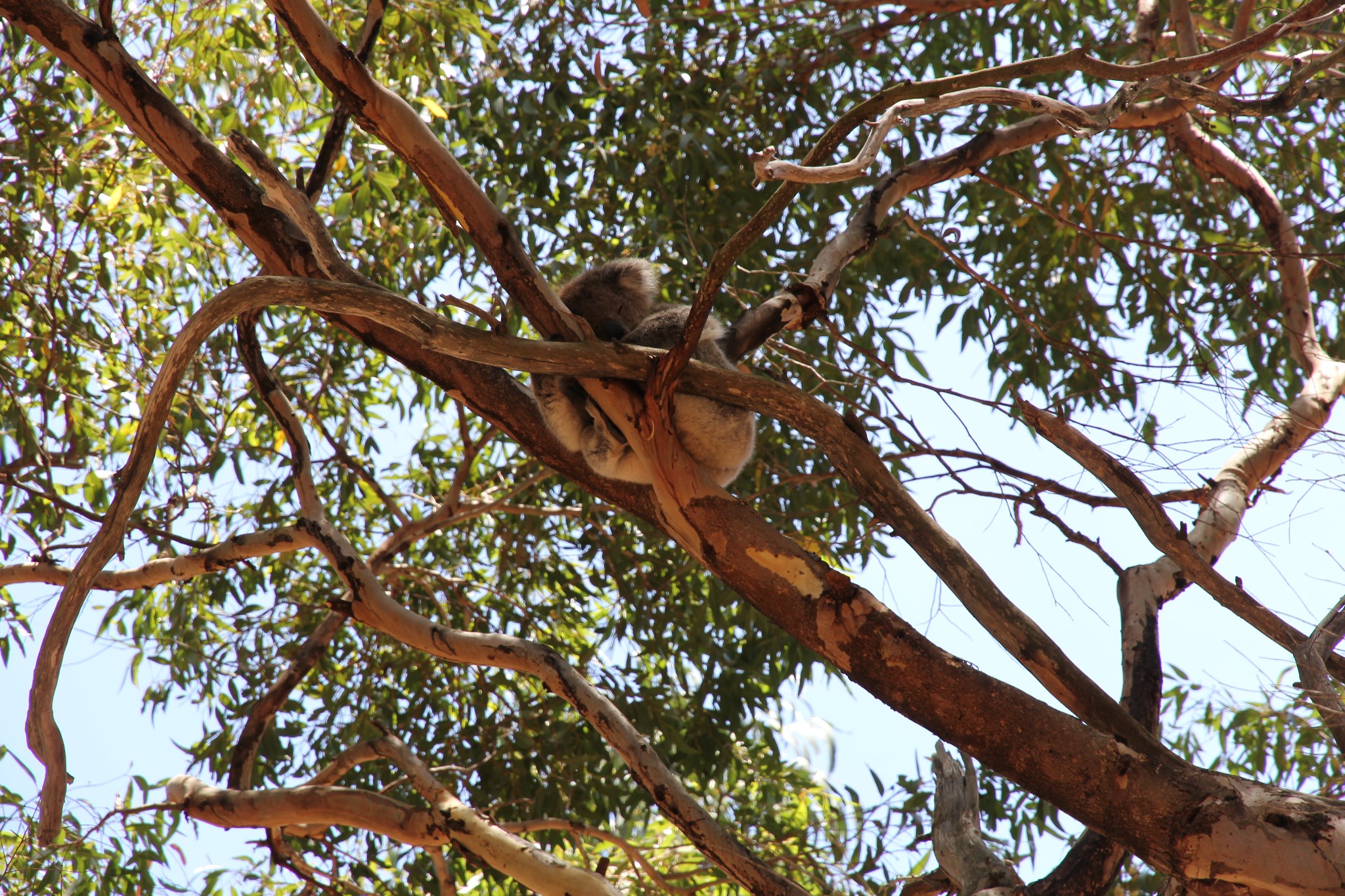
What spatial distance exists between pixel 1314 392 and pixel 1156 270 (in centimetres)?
133

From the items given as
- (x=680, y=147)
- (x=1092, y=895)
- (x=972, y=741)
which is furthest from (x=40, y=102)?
(x=1092, y=895)

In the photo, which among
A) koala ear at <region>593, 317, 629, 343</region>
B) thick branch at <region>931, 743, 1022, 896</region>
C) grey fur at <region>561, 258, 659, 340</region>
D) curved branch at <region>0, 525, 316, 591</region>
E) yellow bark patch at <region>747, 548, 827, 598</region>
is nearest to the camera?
yellow bark patch at <region>747, 548, 827, 598</region>

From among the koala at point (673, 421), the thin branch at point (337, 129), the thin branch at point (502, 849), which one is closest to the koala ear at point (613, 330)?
the koala at point (673, 421)

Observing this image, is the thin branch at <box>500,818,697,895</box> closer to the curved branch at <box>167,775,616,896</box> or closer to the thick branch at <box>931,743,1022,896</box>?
the curved branch at <box>167,775,616,896</box>

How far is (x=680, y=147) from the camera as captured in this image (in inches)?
141

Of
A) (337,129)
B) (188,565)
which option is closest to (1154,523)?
(337,129)

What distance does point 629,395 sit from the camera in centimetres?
206

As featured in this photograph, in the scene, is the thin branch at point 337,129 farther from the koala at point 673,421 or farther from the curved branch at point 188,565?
the curved branch at point 188,565

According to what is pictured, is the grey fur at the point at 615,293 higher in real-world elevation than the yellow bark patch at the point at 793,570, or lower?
higher

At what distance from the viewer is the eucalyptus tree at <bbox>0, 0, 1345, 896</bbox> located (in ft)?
6.46

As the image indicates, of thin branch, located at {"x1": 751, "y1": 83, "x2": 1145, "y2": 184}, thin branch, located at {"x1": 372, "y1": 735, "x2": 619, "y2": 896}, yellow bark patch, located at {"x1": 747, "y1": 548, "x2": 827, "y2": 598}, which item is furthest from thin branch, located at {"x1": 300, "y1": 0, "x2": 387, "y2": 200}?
thin branch, located at {"x1": 372, "y1": 735, "x2": 619, "y2": 896}

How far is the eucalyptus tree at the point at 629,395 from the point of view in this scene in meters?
1.97

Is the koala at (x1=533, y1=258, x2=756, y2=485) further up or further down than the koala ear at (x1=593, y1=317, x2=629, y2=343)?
further down

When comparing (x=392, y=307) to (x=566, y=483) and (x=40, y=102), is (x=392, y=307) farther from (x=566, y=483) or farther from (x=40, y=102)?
(x=40, y=102)
